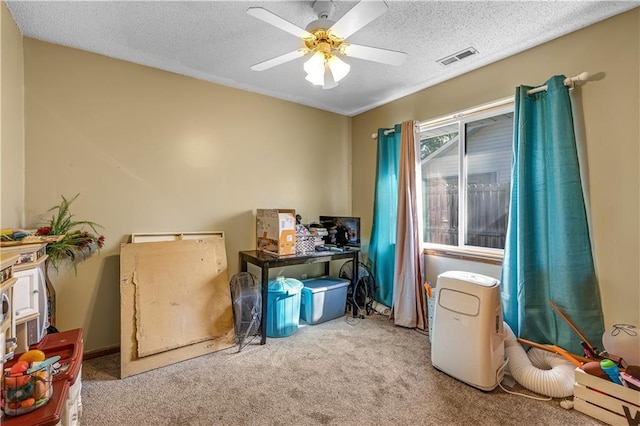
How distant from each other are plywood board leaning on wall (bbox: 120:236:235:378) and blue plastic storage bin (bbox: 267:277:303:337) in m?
0.36

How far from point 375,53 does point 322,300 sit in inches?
89.9

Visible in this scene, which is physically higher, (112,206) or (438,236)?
(112,206)

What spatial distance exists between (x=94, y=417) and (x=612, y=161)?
3.58m

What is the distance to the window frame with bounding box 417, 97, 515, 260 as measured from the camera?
2547mm

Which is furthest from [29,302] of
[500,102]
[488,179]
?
[500,102]

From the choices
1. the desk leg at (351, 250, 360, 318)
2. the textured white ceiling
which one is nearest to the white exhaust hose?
the desk leg at (351, 250, 360, 318)

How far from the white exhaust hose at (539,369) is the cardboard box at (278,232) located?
1.91m

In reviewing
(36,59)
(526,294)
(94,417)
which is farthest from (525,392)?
(36,59)

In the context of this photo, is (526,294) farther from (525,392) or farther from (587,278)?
(525,392)

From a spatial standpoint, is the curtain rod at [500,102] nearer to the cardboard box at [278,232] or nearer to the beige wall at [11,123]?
the cardboard box at [278,232]

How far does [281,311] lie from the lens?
2.69 m

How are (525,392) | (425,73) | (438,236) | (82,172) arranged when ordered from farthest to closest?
(438,236)
(425,73)
(82,172)
(525,392)

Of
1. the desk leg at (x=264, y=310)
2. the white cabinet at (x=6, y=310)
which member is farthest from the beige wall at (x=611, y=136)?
the white cabinet at (x=6, y=310)

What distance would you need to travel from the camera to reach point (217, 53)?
2.36 metres
